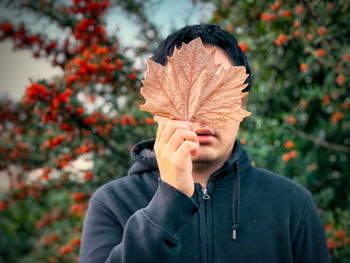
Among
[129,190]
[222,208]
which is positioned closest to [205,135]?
[222,208]

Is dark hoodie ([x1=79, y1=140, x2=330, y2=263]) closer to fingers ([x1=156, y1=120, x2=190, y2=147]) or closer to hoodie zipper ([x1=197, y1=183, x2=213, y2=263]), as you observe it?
hoodie zipper ([x1=197, y1=183, x2=213, y2=263])

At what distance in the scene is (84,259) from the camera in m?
1.24

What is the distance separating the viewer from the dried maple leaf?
0.95 metres

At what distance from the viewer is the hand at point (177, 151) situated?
947 millimetres

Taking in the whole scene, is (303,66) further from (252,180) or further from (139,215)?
(139,215)

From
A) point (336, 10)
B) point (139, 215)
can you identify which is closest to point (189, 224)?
point (139, 215)

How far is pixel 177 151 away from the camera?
0.95m

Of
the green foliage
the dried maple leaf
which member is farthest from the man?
the green foliage

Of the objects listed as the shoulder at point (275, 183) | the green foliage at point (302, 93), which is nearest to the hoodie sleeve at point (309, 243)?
the shoulder at point (275, 183)

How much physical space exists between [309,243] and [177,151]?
87cm

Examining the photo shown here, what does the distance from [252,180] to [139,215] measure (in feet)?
2.36

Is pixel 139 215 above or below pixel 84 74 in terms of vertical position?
A: below

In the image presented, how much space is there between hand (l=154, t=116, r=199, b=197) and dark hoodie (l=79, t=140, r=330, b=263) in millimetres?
285

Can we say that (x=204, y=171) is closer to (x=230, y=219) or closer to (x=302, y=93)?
(x=230, y=219)
